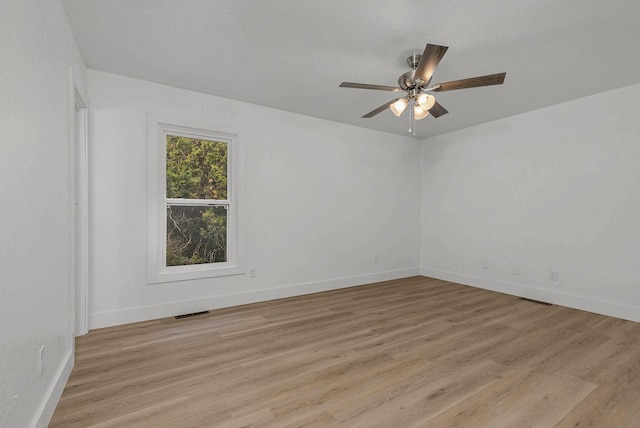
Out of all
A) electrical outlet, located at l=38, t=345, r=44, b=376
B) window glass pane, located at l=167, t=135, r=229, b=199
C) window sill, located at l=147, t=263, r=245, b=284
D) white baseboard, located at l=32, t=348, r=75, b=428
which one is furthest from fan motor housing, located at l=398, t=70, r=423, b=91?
white baseboard, located at l=32, t=348, r=75, b=428

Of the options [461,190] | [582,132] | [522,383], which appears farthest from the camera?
[461,190]

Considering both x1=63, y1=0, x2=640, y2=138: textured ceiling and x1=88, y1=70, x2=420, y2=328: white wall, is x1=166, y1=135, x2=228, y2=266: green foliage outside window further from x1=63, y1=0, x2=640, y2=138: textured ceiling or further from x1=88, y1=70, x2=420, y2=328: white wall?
x1=63, y1=0, x2=640, y2=138: textured ceiling

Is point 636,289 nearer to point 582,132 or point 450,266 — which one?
point 582,132

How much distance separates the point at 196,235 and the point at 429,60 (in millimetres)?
2977

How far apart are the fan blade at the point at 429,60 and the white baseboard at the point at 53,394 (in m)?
2.95

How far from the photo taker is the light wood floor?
1.73 meters

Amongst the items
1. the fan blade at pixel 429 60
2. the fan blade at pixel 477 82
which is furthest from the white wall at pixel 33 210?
the fan blade at pixel 477 82

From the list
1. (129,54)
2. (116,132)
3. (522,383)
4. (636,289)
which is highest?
(129,54)

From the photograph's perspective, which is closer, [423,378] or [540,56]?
[423,378]

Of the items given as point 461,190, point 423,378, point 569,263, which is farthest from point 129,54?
point 569,263

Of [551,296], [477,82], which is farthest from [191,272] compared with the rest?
[551,296]

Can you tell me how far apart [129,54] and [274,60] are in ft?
4.12

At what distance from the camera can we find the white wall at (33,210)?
126cm

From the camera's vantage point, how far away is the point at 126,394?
6.31ft
